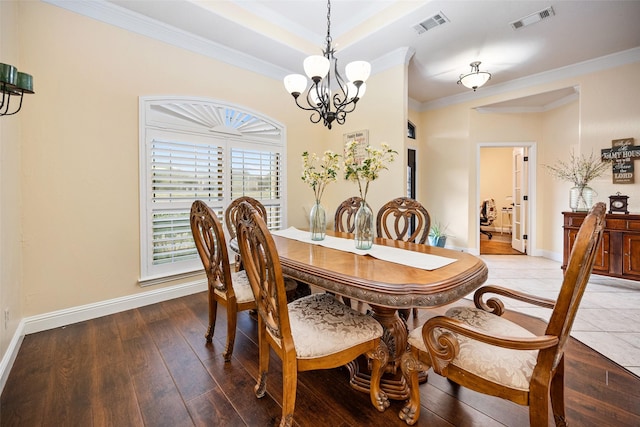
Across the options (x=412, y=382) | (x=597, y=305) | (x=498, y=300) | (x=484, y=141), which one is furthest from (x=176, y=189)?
(x=484, y=141)

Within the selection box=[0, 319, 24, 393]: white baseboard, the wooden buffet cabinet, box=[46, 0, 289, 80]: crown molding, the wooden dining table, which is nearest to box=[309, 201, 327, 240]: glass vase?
the wooden dining table

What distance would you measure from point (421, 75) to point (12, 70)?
4.70m

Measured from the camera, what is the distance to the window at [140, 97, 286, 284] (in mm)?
2854

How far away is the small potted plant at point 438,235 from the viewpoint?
519cm

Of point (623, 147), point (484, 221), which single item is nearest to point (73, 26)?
point (623, 147)

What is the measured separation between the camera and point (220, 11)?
9.20ft

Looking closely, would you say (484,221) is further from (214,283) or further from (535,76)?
(214,283)

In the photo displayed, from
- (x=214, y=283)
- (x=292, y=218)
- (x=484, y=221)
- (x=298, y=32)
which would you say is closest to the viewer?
(x=214, y=283)

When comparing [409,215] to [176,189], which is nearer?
[409,215]

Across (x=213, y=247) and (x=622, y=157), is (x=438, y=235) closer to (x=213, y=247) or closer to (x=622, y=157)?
(x=622, y=157)

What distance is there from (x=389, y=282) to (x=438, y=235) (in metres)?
4.52

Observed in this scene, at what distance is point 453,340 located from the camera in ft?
3.61

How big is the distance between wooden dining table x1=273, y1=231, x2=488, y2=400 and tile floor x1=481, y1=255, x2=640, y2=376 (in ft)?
5.01

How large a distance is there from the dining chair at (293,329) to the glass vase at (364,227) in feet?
1.60
